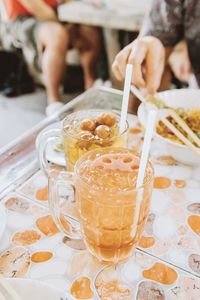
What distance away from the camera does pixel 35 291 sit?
613 millimetres

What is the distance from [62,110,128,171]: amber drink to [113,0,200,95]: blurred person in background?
265 millimetres

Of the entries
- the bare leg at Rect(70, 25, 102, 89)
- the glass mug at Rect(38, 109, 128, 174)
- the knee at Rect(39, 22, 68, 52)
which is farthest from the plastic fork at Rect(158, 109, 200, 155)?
the bare leg at Rect(70, 25, 102, 89)

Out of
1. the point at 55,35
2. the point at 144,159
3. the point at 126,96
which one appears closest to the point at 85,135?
the point at 126,96

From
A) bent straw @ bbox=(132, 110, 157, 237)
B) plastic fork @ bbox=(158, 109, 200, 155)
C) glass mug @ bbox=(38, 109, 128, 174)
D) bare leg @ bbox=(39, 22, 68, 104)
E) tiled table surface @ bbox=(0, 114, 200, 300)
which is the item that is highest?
bent straw @ bbox=(132, 110, 157, 237)

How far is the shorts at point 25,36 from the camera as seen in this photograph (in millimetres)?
2988

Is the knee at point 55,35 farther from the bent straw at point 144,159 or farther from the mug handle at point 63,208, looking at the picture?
the bent straw at point 144,159

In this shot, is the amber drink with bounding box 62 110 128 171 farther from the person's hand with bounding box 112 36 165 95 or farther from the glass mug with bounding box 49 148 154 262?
the person's hand with bounding box 112 36 165 95

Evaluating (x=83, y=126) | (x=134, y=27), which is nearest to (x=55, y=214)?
(x=83, y=126)

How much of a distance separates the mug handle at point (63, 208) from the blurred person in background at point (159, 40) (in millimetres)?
452

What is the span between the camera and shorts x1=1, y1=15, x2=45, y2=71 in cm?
299

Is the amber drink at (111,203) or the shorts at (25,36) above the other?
the amber drink at (111,203)

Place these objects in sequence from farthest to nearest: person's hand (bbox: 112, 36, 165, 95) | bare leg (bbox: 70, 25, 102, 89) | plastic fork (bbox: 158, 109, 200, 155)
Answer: bare leg (bbox: 70, 25, 102, 89) < person's hand (bbox: 112, 36, 165, 95) < plastic fork (bbox: 158, 109, 200, 155)

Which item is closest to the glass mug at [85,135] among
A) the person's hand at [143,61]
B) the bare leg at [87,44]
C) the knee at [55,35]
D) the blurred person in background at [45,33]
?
the person's hand at [143,61]

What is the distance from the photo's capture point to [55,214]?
0.72 metres
